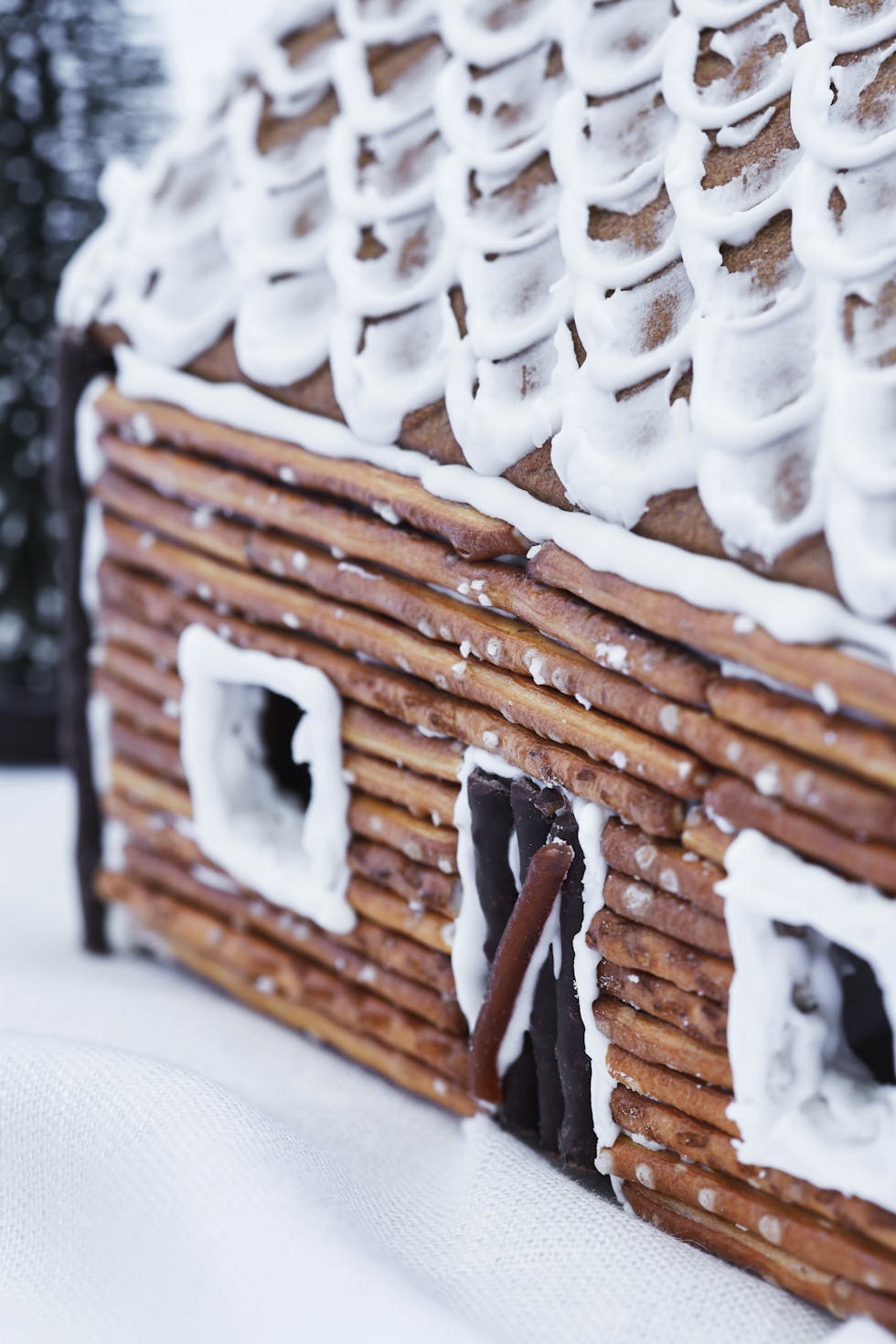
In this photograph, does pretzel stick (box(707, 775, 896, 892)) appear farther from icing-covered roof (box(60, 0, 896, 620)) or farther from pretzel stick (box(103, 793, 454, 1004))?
pretzel stick (box(103, 793, 454, 1004))

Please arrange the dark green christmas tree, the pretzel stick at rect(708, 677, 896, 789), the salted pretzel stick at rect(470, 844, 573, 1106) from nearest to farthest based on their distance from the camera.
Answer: the pretzel stick at rect(708, 677, 896, 789) < the salted pretzel stick at rect(470, 844, 573, 1106) < the dark green christmas tree

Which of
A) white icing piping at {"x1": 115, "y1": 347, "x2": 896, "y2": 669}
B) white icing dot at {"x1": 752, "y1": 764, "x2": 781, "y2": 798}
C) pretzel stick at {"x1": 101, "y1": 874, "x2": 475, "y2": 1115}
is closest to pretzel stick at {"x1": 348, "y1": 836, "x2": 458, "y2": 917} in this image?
pretzel stick at {"x1": 101, "y1": 874, "x2": 475, "y2": 1115}

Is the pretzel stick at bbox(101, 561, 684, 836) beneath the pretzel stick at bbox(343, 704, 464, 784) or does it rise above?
above

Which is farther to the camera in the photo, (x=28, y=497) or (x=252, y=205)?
(x=28, y=497)

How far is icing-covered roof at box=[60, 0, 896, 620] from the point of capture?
1510mm

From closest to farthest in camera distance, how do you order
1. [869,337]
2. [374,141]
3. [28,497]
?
[869,337] < [374,141] < [28,497]

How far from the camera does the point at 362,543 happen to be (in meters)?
1.97

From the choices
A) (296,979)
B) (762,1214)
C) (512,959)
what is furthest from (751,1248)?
(296,979)

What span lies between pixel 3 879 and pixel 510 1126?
1396 millimetres

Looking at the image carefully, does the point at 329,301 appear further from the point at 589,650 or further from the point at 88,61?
the point at 88,61

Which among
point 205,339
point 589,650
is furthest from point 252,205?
point 589,650

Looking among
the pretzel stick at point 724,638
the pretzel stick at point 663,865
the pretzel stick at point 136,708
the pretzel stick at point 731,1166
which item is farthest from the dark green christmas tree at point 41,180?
the pretzel stick at point 731,1166

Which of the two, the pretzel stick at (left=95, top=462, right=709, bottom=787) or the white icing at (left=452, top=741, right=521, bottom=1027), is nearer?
the pretzel stick at (left=95, top=462, right=709, bottom=787)

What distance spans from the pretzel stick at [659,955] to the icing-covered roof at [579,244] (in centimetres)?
42
